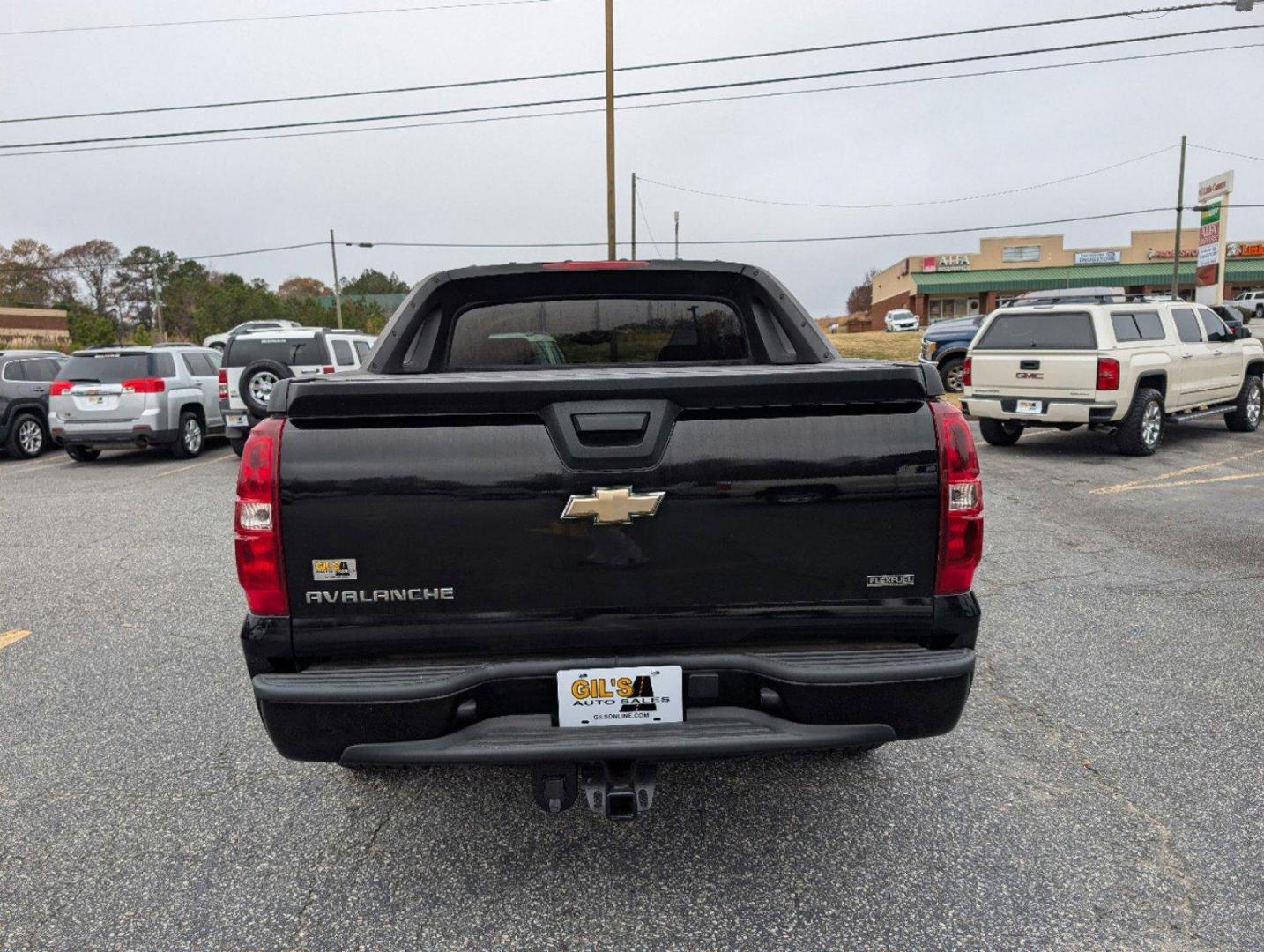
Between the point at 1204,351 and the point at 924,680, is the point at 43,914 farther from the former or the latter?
the point at 1204,351

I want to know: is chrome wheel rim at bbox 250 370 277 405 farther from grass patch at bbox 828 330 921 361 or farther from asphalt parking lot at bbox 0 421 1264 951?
grass patch at bbox 828 330 921 361

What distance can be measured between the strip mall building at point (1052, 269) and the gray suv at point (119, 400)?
56.6 m

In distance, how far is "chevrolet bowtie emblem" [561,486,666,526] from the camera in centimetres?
223

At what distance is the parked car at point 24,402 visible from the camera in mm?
13797

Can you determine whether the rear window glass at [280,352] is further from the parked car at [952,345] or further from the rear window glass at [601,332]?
the parked car at [952,345]

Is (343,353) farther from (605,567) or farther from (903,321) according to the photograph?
(903,321)

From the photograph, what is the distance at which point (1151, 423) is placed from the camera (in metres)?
11.0

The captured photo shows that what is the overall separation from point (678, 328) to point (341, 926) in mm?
2484

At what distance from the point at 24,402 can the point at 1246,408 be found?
19726mm

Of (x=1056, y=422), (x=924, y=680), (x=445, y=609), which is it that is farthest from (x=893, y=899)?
(x=1056, y=422)

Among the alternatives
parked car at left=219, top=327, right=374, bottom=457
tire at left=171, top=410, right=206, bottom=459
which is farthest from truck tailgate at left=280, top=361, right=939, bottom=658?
tire at left=171, top=410, right=206, bottom=459

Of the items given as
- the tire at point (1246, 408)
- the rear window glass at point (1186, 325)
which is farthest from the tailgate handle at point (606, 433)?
the tire at point (1246, 408)

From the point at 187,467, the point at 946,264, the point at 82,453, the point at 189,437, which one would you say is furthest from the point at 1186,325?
the point at 946,264

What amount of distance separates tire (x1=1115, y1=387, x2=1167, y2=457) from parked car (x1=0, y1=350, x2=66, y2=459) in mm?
16536
